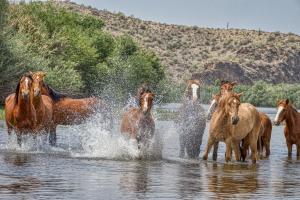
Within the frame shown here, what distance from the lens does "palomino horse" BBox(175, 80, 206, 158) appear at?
19.6 meters

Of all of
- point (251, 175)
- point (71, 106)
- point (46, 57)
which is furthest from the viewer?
point (46, 57)

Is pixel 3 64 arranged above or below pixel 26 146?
above

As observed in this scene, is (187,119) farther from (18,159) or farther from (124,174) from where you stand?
(124,174)

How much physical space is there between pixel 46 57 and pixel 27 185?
45802 millimetres

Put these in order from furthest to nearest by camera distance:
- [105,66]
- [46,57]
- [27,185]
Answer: [105,66] → [46,57] → [27,185]

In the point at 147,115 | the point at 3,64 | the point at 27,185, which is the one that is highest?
the point at 3,64

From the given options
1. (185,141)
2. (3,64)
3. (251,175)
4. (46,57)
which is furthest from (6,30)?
(251,175)

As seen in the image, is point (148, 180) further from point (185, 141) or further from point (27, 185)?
point (185, 141)

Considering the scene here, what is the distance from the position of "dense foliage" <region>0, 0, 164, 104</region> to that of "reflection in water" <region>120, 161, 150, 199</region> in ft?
94.0

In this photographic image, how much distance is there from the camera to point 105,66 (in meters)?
65.6

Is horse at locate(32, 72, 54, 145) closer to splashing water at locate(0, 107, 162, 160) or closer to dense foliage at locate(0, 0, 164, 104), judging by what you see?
splashing water at locate(0, 107, 162, 160)

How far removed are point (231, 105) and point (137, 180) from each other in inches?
180

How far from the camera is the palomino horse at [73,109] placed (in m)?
23.7

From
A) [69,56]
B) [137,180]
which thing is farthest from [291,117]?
[69,56]
